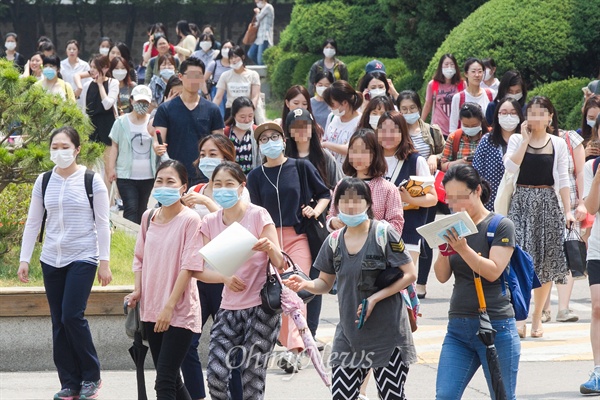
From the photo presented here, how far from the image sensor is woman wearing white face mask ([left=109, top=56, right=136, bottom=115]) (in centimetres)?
1625

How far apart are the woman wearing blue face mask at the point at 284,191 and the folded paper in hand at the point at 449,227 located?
256 cm

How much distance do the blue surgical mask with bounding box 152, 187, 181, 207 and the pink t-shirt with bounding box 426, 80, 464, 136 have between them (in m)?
7.43

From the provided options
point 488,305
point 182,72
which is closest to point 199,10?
point 182,72

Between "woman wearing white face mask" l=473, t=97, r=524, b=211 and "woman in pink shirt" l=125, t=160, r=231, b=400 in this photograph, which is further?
"woman wearing white face mask" l=473, t=97, r=524, b=211

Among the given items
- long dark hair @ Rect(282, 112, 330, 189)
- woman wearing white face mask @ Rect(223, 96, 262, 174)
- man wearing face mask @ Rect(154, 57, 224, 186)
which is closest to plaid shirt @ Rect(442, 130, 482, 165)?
woman wearing white face mask @ Rect(223, 96, 262, 174)

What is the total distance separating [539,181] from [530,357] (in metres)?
1.35

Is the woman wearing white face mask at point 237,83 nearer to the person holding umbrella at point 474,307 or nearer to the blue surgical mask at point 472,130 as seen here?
the blue surgical mask at point 472,130

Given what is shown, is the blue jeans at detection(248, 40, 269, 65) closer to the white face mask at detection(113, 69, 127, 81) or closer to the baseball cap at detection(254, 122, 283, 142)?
the white face mask at detection(113, 69, 127, 81)

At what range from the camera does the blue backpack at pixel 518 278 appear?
21.1 ft

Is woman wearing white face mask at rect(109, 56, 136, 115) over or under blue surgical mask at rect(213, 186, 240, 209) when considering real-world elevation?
over

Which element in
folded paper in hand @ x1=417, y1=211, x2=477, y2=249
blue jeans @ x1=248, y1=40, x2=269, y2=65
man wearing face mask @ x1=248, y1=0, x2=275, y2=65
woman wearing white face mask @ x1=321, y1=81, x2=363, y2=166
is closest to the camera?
folded paper in hand @ x1=417, y1=211, x2=477, y2=249

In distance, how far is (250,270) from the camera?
708cm

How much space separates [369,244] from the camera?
654 cm

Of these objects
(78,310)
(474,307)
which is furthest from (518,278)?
(78,310)
